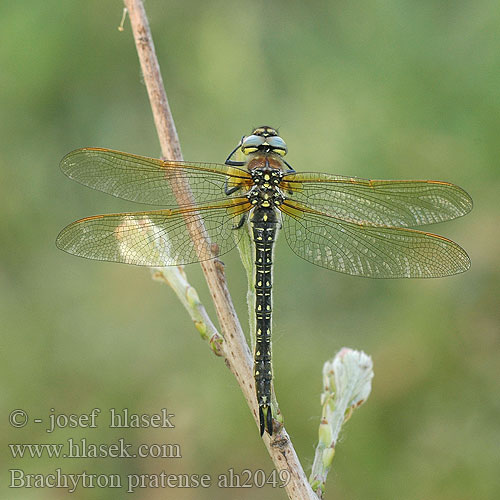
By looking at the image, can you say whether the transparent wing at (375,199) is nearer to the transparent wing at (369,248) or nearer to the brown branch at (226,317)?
the transparent wing at (369,248)

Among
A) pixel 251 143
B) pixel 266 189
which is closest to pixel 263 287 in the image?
pixel 266 189

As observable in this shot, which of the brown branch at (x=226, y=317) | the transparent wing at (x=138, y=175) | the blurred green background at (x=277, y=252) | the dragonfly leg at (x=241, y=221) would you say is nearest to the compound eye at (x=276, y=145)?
the transparent wing at (x=138, y=175)

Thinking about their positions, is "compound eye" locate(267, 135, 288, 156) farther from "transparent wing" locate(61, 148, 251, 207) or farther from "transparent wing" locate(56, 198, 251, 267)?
"transparent wing" locate(56, 198, 251, 267)

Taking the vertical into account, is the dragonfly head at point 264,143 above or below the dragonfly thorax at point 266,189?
above

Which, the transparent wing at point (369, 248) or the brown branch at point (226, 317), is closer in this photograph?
the brown branch at point (226, 317)

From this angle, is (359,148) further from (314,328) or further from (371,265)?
(371,265)

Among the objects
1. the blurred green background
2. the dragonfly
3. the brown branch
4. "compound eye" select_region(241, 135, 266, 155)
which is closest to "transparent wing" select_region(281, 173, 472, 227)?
the dragonfly
